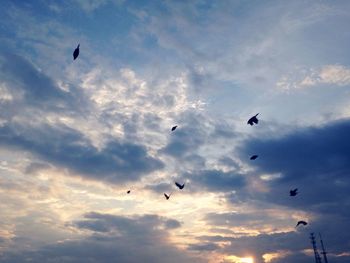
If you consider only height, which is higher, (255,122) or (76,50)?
A: (255,122)

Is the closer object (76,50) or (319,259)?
(76,50)

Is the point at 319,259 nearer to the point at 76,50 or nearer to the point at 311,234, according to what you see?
the point at 311,234

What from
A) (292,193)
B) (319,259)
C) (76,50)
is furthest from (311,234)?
(76,50)

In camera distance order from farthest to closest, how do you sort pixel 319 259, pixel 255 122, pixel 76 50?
pixel 319 259 → pixel 255 122 → pixel 76 50

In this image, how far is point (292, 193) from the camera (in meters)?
28.3

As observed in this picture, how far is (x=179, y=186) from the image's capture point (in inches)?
1126

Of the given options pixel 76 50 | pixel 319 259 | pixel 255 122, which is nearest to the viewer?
A: pixel 76 50

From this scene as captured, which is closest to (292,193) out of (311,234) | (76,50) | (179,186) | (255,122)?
(255,122)

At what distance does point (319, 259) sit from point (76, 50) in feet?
380

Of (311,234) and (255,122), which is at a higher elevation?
(311,234)

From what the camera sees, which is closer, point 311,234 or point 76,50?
point 76,50

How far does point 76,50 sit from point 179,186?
→ 645 inches

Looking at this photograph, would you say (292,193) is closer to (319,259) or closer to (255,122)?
(255,122)

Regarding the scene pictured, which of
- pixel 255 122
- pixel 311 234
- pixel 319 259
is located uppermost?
pixel 311 234
